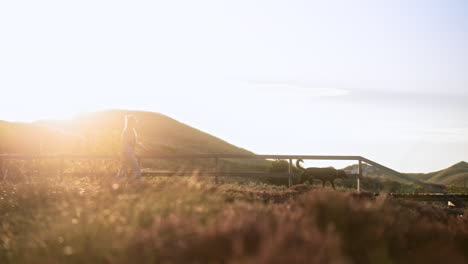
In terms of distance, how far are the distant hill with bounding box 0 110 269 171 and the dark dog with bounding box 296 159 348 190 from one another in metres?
20.1

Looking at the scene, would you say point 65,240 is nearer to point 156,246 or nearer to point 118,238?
point 118,238

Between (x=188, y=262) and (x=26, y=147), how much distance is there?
45.2 m

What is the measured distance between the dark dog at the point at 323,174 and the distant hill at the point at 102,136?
20072 mm

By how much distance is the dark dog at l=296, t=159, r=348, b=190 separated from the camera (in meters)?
20.2

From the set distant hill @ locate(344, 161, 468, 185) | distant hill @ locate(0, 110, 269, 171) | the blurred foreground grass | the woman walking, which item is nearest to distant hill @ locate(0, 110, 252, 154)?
distant hill @ locate(0, 110, 269, 171)

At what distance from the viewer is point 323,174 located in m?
20.4

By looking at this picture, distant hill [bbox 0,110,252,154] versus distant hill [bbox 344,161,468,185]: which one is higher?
distant hill [bbox 0,110,252,154]

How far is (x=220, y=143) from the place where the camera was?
84.5 meters

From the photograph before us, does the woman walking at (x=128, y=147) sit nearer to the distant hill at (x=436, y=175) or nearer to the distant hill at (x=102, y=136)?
the distant hill at (x=436, y=175)

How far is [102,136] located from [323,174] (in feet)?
104

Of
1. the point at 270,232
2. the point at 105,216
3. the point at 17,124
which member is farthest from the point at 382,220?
the point at 17,124

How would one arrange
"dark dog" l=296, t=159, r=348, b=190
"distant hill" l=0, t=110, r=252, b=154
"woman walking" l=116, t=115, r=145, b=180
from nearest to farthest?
"woman walking" l=116, t=115, r=145, b=180, "dark dog" l=296, t=159, r=348, b=190, "distant hill" l=0, t=110, r=252, b=154

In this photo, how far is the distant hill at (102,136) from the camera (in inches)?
1770

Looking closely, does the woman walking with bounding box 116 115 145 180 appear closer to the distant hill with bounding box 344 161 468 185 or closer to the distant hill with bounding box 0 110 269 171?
the distant hill with bounding box 344 161 468 185
